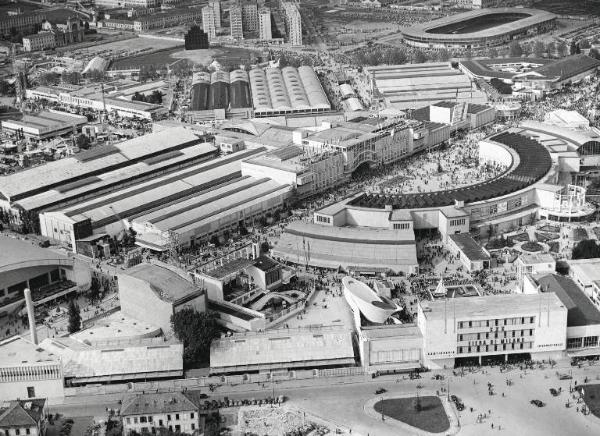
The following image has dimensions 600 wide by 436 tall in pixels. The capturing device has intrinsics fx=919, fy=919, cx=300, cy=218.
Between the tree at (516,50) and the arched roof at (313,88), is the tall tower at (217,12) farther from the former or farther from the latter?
the tree at (516,50)

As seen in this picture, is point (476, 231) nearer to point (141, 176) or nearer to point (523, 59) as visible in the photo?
point (141, 176)

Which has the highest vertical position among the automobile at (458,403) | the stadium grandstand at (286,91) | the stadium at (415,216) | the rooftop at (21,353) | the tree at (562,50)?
the tree at (562,50)

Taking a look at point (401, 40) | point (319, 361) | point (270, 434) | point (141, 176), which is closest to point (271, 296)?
point (319, 361)

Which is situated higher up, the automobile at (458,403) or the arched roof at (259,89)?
the arched roof at (259,89)

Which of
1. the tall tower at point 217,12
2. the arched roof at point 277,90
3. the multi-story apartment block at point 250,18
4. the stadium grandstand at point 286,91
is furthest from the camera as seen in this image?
the tall tower at point 217,12

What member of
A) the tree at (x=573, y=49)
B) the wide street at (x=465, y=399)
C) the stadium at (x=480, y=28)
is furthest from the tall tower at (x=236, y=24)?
the wide street at (x=465, y=399)

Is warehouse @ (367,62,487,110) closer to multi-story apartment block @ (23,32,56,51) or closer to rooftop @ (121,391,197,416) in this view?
multi-story apartment block @ (23,32,56,51)

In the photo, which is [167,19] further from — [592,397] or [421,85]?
[592,397]
